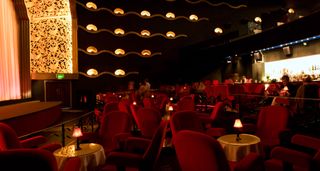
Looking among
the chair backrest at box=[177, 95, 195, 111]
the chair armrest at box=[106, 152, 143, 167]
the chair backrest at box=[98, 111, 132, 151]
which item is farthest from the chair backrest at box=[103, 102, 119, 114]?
the chair armrest at box=[106, 152, 143, 167]

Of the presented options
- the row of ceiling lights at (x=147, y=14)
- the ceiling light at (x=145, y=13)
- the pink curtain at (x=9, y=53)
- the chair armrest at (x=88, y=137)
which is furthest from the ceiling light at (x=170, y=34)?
the chair armrest at (x=88, y=137)

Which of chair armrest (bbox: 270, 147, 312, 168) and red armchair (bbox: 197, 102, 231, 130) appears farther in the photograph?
red armchair (bbox: 197, 102, 231, 130)

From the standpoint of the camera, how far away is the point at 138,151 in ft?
13.5

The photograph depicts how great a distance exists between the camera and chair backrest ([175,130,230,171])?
2.03 metres

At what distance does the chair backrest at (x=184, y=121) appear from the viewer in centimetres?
373

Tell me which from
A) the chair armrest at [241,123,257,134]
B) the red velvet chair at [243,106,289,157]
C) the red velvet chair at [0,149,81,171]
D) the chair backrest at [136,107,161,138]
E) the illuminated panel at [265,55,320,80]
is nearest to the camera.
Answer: the red velvet chair at [0,149,81,171]

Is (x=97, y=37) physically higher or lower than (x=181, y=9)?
lower

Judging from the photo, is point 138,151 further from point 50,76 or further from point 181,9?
point 181,9

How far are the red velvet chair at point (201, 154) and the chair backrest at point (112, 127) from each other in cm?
201

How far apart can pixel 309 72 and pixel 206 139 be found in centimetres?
1075

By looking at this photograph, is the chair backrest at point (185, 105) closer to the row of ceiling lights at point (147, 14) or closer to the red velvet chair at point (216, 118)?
the red velvet chair at point (216, 118)

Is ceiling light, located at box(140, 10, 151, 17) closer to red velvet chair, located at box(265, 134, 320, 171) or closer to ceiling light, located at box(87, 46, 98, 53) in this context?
ceiling light, located at box(87, 46, 98, 53)

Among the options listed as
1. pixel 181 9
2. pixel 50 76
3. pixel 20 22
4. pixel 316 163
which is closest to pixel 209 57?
pixel 181 9

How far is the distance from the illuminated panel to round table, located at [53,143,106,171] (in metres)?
10.2
